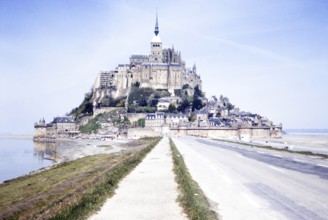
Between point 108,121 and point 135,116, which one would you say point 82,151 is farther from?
point 108,121

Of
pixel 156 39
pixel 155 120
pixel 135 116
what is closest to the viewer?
pixel 155 120

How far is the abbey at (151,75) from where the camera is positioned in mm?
166625

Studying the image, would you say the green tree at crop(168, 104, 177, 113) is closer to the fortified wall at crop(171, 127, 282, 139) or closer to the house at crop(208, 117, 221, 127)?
the fortified wall at crop(171, 127, 282, 139)

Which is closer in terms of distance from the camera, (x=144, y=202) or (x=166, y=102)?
(x=144, y=202)

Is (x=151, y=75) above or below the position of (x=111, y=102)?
above

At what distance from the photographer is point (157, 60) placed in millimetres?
174250

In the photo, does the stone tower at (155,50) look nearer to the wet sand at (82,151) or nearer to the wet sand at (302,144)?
the wet sand at (302,144)

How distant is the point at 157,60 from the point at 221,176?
15943 cm

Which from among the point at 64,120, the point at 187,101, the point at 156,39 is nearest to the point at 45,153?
the point at 187,101

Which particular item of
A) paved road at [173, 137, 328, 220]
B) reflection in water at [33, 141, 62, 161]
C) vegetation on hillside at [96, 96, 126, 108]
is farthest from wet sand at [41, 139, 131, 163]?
vegetation on hillside at [96, 96, 126, 108]

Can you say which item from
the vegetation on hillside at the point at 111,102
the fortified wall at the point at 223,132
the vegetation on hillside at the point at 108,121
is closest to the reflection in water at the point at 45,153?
the vegetation on hillside at the point at 108,121

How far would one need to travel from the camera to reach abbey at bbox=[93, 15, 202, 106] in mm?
166625

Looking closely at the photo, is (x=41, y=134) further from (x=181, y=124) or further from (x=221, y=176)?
(x=221, y=176)

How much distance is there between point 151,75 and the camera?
16625cm
